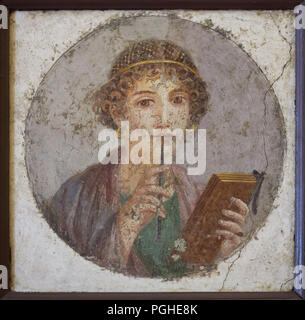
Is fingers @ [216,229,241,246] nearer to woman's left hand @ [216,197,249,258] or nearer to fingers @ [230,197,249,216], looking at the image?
woman's left hand @ [216,197,249,258]

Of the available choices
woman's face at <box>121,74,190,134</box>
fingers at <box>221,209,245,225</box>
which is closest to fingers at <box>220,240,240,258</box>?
fingers at <box>221,209,245,225</box>

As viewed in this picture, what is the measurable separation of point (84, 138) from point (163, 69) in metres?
0.61

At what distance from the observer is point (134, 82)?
2.29m

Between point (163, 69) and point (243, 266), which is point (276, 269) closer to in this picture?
point (243, 266)

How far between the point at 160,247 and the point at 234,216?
465 mm

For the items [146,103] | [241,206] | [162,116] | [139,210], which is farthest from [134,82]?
[241,206]

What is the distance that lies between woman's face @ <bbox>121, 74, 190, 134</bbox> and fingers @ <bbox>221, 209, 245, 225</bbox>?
0.55 metres

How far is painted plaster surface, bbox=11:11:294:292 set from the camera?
2.28 metres

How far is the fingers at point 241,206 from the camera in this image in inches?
89.9

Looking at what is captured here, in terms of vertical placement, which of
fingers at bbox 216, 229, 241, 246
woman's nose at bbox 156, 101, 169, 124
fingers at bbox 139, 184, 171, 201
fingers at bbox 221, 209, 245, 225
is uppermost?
woman's nose at bbox 156, 101, 169, 124

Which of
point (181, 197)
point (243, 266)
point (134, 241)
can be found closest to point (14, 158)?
point (134, 241)

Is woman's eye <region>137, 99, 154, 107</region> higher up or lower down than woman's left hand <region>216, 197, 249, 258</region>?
higher up

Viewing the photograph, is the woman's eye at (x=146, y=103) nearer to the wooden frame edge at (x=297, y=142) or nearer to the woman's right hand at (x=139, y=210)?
the woman's right hand at (x=139, y=210)

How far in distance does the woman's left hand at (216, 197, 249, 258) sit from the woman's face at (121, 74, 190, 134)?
22.1 inches
